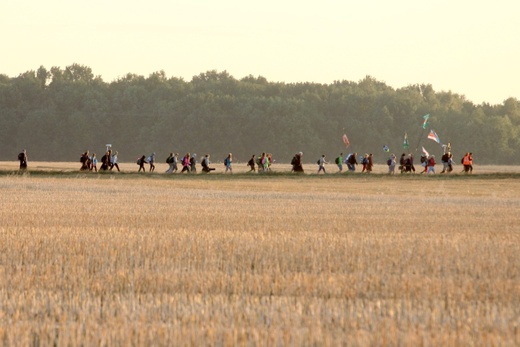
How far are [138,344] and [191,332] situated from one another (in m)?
0.56

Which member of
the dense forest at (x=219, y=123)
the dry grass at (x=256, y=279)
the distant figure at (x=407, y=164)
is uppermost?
the dense forest at (x=219, y=123)

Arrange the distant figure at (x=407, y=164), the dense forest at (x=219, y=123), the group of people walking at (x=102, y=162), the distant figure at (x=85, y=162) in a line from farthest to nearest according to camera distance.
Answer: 1. the dense forest at (x=219, y=123)
2. the distant figure at (x=407, y=164)
3. the distant figure at (x=85, y=162)
4. the group of people walking at (x=102, y=162)

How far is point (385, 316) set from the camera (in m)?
10.3

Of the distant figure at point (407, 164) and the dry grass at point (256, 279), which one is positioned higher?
the distant figure at point (407, 164)

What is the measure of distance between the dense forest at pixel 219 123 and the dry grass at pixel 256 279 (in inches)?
4675

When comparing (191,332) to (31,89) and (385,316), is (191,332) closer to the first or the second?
(385,316)

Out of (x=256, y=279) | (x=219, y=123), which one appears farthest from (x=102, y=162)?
(x=219, y=123)

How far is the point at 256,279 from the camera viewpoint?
12992 mm

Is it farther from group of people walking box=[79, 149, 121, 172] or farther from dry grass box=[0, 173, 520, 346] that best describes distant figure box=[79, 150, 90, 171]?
dry grass box=[0, 173, 520, 346]

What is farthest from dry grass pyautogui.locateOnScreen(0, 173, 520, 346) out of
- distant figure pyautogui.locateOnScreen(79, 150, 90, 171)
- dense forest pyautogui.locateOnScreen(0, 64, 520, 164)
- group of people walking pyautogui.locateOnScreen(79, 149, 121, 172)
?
dense forest pyautogui.locateOnScreen(0, 64, 520, 164)

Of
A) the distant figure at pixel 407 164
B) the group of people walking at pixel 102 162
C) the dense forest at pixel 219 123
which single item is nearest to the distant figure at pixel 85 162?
the group of people walking at pixel 102 162

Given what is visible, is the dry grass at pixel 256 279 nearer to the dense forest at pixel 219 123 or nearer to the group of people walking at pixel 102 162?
the group of people walking at pixel 102 162

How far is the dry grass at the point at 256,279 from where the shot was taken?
937 centimetres

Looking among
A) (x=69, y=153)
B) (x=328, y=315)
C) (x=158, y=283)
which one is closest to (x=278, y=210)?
(x=158, y=283)
